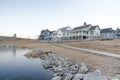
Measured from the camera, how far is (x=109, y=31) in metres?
68.7

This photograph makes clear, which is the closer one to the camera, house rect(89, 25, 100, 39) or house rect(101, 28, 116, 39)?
house rect(89, 25, 100, 39)

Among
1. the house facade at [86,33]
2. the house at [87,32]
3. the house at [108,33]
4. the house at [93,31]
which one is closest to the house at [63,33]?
the house facade at [86,33]

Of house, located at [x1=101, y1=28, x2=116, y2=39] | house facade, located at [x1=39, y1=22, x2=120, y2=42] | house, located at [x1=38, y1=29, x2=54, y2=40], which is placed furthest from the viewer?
house, located at [x1=38, y1=29, x2=54, y2=40]

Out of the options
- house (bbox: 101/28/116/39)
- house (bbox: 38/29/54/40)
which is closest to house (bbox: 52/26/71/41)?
house (bbox: 38/29/54/40)

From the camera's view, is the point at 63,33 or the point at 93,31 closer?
the point at 93,31

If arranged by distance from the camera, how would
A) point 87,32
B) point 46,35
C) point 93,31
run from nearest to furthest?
point 93,31, point 87,32, point 46,35

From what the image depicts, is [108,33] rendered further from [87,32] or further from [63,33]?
[63,33]

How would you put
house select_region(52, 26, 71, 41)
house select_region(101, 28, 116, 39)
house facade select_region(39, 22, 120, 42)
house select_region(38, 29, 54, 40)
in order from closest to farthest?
house facade select_region(39, 22, 120, 42), house select_region(101, 28, 116, 39), house select_region(52, 26, 71, 41), house select_region(38, 29, 54, 40)

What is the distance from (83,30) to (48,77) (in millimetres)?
48097

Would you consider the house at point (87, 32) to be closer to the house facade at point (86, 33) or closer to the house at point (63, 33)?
the house facade at point (86, 33)

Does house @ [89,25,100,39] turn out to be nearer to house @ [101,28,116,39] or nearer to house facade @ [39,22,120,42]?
house facade @ [39,22,120,42]

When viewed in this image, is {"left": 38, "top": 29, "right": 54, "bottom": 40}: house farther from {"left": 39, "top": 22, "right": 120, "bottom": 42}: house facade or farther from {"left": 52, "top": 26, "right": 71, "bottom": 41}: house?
{"left": 52, "top": 26, "right": 71, "bottom": 41}: house

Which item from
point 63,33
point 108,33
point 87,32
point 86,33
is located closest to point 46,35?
point 63,33

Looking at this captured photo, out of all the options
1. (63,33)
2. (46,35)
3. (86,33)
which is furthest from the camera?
(46,35)
